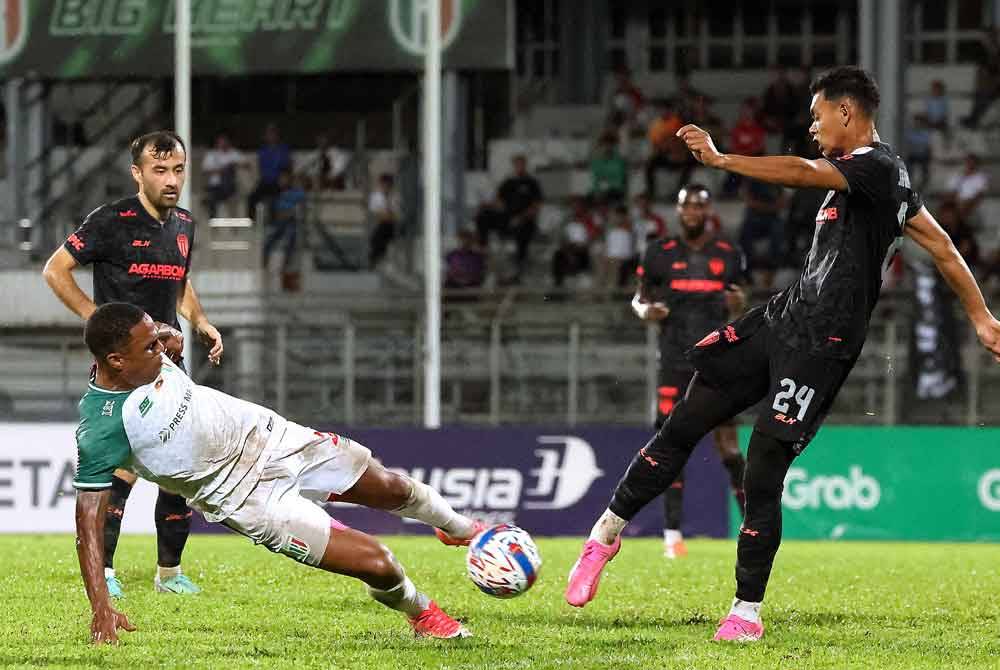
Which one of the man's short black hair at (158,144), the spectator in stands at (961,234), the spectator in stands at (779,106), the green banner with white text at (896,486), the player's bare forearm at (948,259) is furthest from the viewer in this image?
the spectator in stands at (779,106)

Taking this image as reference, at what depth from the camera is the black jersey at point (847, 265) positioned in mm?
7012

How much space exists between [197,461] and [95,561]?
23.7 inches

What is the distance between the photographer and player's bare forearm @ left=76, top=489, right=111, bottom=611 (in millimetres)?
6742

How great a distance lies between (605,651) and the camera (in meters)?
6.84

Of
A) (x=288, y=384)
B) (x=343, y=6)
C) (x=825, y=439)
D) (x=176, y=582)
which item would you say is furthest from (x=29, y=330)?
(x=176, y=582)

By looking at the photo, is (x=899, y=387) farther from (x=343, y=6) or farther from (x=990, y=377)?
(x=343, y=6)

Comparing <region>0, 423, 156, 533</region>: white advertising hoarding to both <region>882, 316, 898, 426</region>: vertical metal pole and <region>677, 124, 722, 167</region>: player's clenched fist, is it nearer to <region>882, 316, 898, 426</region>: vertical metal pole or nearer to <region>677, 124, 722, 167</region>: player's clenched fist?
<region>882, 316, 898, 426</region>: vertical metal pole

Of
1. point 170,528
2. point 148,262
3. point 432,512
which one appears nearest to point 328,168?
point 148,262

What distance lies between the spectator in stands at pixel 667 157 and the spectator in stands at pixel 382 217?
3540 mm

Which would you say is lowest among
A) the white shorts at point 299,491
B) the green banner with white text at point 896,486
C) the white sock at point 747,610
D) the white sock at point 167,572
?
the green banner with white text at point 896,486

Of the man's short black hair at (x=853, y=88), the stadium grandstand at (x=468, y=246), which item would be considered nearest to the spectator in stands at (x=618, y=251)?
the stadium grandstand at (x=468, y=246)

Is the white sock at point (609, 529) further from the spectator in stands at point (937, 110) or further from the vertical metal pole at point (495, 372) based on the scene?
the spectator in stands at point (937, 110)

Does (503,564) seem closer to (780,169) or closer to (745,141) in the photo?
(780,169)

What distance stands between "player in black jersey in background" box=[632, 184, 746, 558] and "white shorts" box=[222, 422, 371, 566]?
5.29 metres
